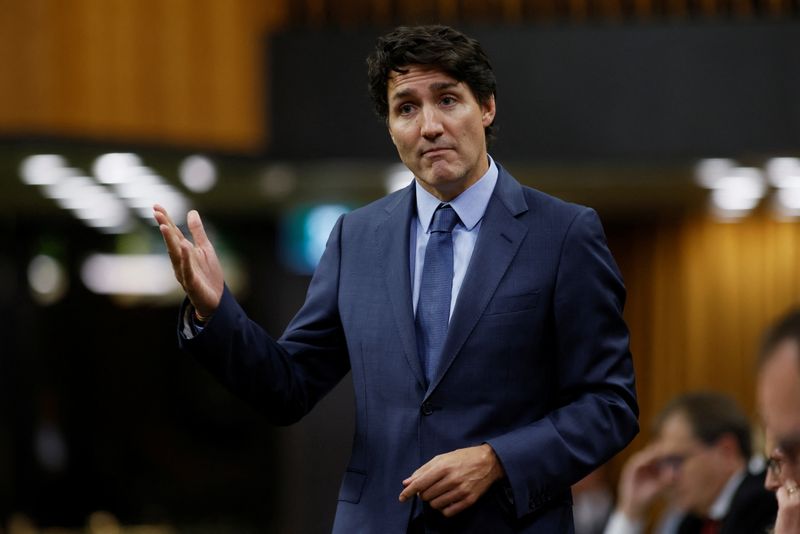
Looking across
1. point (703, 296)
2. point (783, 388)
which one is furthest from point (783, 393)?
point (703, 296)

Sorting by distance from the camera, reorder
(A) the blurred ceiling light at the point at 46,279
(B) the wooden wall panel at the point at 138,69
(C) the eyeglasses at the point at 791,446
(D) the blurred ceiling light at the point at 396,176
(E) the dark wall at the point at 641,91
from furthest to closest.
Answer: (A) the blurred ceiling light at the point at 46,279 < (D) the blurred ceiling light at the point at 396,176 < (E) the dark wall at the point at 641,91 < (B) the wooden wall panel at the point at 138,69 < (C) the eyeglasses at the point at 791,446

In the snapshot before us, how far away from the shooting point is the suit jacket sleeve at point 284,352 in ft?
7.27

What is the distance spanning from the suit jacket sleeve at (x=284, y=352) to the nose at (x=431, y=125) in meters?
0.34

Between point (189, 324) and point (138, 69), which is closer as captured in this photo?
point (189, 324)

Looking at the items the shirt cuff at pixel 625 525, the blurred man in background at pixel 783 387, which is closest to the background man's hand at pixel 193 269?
the blurred man in background at pixel 783 387

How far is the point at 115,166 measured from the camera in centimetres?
848

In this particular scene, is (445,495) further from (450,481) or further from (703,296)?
(703,296)

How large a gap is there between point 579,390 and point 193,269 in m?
0.65

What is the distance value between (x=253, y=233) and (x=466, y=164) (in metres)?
9.41

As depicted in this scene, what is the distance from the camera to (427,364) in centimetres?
225

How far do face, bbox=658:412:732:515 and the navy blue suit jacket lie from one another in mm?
2052

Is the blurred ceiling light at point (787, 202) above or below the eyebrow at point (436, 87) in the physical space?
below

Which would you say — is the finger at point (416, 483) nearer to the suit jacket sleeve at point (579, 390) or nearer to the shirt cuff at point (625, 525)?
the suit jacket sleeve at point (579, 390)

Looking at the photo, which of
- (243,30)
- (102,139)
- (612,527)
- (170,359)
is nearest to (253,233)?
(170,359)
